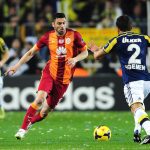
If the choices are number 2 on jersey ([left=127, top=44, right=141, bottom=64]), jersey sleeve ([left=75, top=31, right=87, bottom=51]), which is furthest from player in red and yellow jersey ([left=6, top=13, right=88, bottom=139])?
number 2 on jersey ([left=127, top=44, right=141, bottom=64])

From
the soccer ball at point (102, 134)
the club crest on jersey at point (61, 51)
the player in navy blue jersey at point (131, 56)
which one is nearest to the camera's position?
the player in navy blue jersey at point (131, 56)

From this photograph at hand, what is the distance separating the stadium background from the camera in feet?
76.4

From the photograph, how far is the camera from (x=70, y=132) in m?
16.2

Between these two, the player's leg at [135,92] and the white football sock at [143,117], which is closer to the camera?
the white football sock at [143,117]

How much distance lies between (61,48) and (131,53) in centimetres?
233

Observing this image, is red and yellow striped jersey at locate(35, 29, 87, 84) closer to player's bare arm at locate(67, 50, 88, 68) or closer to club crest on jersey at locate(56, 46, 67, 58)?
club crest on jersey at locate(56, 46, 67, 58)

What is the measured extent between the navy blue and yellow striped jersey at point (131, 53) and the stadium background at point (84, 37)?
390 inches

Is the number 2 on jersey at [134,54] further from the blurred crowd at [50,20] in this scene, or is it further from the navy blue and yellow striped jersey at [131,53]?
the blurred crowd at [50,20]

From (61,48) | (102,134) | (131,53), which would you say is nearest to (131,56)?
(131,53)

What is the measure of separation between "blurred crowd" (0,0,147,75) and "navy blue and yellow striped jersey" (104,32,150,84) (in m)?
10.8

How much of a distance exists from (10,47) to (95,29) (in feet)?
9.83

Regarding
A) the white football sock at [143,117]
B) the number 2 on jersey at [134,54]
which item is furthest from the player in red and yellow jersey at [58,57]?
the white football sock at [143,117]

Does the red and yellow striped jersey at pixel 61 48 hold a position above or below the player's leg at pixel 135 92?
above

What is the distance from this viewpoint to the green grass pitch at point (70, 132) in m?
12.9
